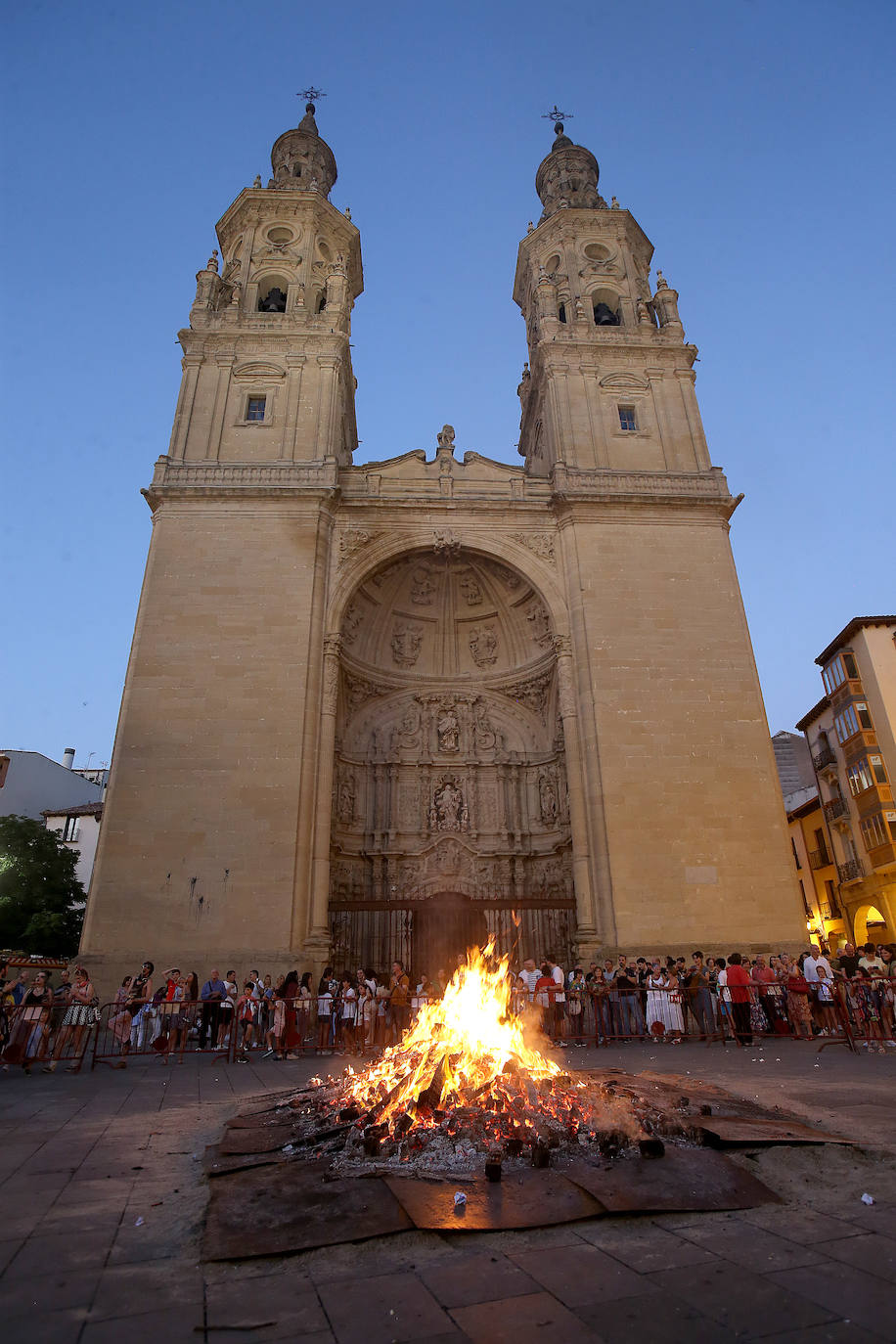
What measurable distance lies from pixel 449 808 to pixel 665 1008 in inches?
351

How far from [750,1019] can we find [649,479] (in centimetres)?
1442

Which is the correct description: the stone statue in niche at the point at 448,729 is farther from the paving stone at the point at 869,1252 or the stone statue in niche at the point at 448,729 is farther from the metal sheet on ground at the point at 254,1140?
the paving stone at the point at 869,1252

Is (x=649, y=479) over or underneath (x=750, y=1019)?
over

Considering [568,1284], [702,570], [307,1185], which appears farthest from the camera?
[702,570]

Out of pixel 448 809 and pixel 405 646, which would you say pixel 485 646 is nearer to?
pixel 405 646

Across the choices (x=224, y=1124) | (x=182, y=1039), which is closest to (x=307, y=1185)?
(x=224, y=1124)

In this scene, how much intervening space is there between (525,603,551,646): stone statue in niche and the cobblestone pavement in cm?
1584

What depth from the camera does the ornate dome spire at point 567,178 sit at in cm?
3017

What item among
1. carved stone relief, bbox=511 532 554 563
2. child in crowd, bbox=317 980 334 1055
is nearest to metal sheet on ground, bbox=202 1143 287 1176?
child in crowd, bbox=317 980 334 1055

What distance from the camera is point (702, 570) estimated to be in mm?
19766

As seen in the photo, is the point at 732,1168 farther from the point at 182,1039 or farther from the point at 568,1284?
the point at 182,1039

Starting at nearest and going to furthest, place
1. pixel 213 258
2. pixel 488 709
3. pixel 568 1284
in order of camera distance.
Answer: pixel 568 1284 → pixel 488 709 → pixel 213 258

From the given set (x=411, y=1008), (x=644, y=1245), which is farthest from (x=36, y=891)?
(x=644, y=1245)

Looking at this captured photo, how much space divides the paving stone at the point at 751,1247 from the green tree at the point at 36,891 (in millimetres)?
30260
